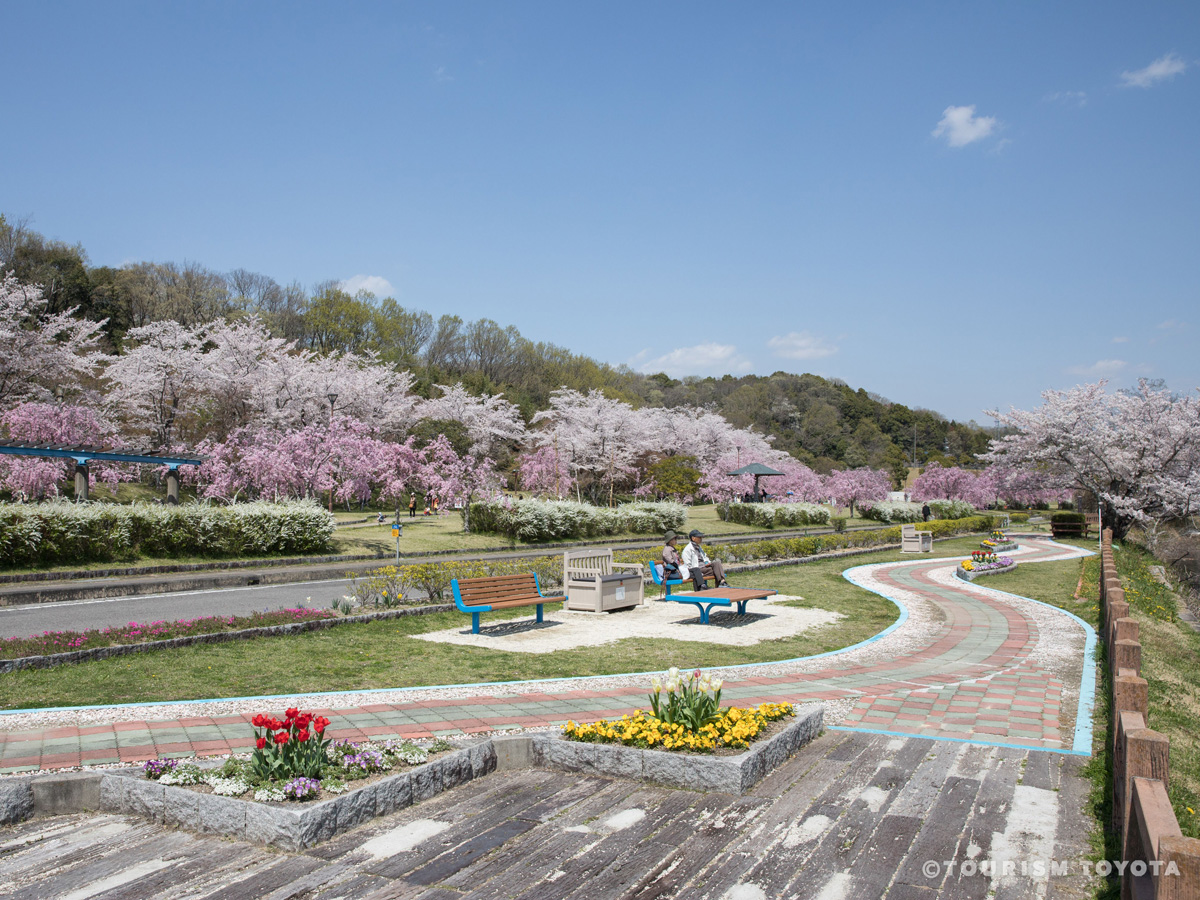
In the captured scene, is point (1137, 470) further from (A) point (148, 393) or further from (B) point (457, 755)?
(A) point (148, 393)

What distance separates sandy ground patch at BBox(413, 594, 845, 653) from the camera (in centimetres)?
1034

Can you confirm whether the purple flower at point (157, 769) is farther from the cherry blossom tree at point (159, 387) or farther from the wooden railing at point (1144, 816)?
the cherry blossom tree at point (159, 387)

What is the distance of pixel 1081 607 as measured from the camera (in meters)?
14.3

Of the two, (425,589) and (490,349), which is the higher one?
(490,349)

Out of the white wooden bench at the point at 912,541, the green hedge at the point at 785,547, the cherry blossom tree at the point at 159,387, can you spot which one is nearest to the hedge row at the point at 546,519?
the green hedge at the point at 785,547

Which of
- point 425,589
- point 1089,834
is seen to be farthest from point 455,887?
point 425,589

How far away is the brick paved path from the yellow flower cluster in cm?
126

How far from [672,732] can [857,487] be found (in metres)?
51.9

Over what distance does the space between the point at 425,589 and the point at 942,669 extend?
7933mm

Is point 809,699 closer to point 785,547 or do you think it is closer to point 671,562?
point 671,562

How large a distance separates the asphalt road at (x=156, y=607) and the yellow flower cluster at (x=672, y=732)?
889 cm

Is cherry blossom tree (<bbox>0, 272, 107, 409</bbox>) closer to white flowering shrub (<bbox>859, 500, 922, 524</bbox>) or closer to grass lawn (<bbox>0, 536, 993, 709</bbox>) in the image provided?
grass lawn (<bbox>0, 536, 993, 709</bbox>)

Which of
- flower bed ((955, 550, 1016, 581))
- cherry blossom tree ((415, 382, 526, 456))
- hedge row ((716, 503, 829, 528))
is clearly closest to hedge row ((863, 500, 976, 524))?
hedge row ((716, 503, 829, 528))

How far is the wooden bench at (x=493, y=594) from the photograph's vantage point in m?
10.6
